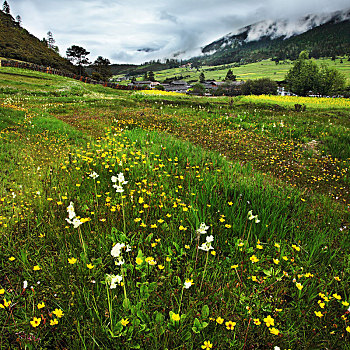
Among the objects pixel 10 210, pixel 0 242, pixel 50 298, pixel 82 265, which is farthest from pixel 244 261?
pixel 10 210

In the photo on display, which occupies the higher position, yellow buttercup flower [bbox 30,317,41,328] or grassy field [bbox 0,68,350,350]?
yellow buttercup flower [bbox 30,317,41,328]

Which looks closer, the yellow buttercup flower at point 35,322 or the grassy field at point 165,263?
the yellow buttercup flower at point 35,322

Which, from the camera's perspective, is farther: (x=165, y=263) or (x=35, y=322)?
(x=165, y=263)

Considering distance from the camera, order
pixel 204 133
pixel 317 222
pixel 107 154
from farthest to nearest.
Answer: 1. pixel 204 133
2. pixel 107 154
3. pixel 317 222

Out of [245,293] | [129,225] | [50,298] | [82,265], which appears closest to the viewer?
[50,298]

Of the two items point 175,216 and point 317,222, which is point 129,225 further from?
point 317,222

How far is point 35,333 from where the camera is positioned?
1900 mm

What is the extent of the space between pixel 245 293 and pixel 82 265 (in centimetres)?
191

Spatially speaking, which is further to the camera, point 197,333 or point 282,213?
point 282,213

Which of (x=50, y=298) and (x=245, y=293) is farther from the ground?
(x=50, y=298)

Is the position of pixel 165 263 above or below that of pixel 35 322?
below

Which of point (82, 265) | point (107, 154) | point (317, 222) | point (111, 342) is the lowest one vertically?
point (317, 222)

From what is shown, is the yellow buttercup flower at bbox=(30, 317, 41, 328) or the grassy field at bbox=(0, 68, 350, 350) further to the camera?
the grassy field at bbox=(0, 68, 350, 350)

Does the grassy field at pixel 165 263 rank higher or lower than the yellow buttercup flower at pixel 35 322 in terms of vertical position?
lower
